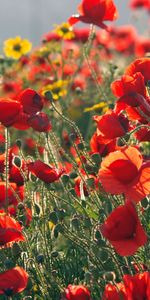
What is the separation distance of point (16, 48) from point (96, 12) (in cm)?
151

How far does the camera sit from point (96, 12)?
276 cm

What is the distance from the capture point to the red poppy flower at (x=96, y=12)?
2.73m

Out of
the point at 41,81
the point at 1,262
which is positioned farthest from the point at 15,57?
the point at 1,262

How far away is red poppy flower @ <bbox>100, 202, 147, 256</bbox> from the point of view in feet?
5.63

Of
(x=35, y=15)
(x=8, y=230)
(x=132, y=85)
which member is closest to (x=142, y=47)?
(x=132, y=85)

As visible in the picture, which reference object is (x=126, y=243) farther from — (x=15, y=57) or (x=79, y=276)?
(x=15, y=57)

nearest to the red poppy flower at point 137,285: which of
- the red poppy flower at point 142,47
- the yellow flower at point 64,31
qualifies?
the yellow flower at point 64,31

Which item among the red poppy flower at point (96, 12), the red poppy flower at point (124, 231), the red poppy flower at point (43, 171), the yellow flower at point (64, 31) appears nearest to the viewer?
the red poppy flower at point (124, 231)

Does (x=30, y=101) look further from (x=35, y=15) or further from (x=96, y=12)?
(x=35, y=15)

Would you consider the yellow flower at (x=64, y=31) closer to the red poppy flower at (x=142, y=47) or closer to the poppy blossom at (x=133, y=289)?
the red poppy flower at (x=142, y=47)

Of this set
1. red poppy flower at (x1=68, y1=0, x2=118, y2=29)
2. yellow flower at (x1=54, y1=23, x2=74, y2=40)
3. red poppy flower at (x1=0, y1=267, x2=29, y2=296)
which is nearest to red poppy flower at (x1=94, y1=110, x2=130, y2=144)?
red poppy flower at (x1=0, y1=267, x2=29, y2=296)

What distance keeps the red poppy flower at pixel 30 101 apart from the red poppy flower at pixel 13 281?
0.47 m

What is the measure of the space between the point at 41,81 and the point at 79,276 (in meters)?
2.21

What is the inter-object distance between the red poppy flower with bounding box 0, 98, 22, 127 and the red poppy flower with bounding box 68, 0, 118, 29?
736 mm
